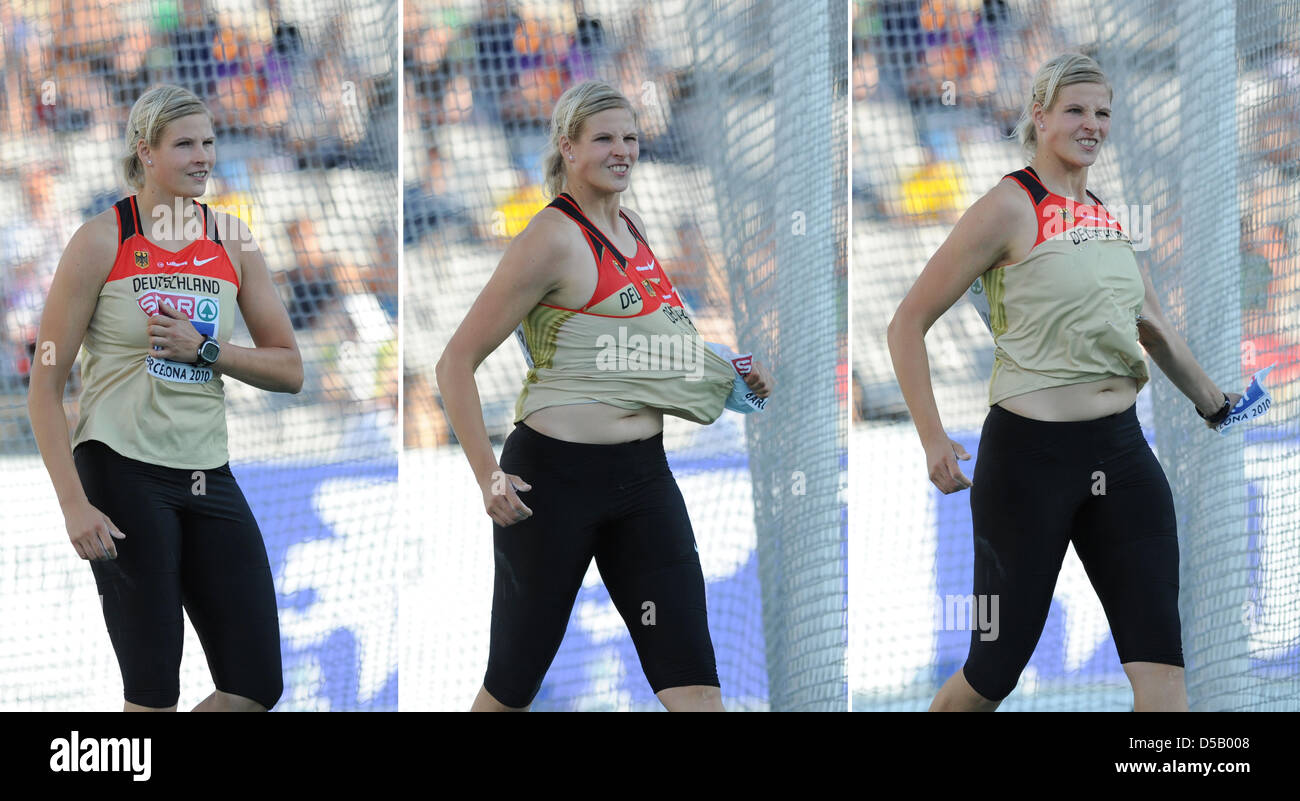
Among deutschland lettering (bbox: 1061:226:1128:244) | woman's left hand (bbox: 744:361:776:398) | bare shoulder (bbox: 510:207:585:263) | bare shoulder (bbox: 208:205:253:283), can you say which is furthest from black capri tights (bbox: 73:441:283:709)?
deutschland lettering (bbox: 1061:226:1128:244)

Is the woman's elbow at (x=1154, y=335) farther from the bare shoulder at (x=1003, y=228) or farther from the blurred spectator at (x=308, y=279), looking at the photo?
the blurred spectator at (x=308, y=279)

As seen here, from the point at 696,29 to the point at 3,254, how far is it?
2.10 m

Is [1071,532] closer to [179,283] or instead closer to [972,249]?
[972,249]

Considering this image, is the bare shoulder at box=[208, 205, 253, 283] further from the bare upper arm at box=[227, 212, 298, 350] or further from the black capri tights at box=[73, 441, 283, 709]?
the black capri tights at box=[73, 441, 283, 709]

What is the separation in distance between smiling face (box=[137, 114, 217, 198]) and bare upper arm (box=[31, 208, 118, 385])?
0.18 metres

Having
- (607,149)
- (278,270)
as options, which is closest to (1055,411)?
(607,149)

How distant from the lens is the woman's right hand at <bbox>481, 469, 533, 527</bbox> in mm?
3064

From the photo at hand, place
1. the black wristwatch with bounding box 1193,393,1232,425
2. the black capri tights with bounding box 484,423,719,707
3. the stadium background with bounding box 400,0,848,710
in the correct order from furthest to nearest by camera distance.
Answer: the stadium background with bounding box 400,0,848,710, the black wristwatch with bounding box 1193,393,1232,425, the black capri tights with bounding box 484,423,719,707

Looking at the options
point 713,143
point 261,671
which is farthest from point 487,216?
point 261,671

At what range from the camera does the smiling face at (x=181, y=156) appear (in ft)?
10.8

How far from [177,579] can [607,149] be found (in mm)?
1320

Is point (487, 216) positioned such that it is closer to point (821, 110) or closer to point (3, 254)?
point (821, 110)

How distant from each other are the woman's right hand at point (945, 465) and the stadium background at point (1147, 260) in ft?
3.73

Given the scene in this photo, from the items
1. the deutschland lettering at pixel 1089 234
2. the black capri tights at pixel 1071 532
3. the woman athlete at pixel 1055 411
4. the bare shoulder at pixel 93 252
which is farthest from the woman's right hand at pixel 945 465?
the bare shoulder at pixel 93 252
